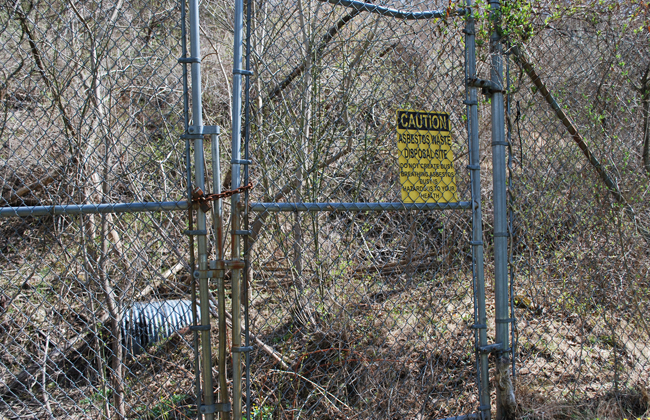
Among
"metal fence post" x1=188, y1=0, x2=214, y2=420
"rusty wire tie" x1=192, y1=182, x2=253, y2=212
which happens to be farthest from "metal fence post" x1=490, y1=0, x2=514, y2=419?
"metal fence post" x1=188, y1=0, x2=214, y2=420

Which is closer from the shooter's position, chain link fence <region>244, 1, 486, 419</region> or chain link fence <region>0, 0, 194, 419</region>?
chain link fence <region>0, 0, 194, 419</region>

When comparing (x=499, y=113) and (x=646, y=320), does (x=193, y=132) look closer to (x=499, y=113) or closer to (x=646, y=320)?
(x=499, y=113)

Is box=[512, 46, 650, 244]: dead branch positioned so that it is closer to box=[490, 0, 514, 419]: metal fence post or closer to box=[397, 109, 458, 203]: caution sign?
box=[490, 0, 514, 419]: metal fence post

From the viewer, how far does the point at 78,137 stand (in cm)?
334

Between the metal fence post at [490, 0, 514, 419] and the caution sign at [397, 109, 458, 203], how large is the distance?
27 centimetres

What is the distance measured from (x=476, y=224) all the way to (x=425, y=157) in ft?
1.54

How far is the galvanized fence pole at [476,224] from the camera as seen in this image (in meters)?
2.57

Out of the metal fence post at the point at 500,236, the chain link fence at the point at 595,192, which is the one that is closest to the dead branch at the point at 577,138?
the chain link fence at the point at 595,192

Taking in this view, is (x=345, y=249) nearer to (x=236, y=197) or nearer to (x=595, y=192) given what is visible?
(x=236, y=197)

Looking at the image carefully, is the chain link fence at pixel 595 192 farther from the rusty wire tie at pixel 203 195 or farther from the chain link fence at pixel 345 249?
the rusty wire tie at pixel 203 195

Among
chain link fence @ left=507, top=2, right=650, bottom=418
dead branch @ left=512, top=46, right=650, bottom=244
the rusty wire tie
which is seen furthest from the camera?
chain link fence @ left=507, top=2, right=650, bottom=418

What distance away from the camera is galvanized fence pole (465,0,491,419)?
257 centimetres

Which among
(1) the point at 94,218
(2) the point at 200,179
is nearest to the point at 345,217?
(1) the point at 94,218

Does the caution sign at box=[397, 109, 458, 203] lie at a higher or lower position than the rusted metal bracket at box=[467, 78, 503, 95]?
lower
